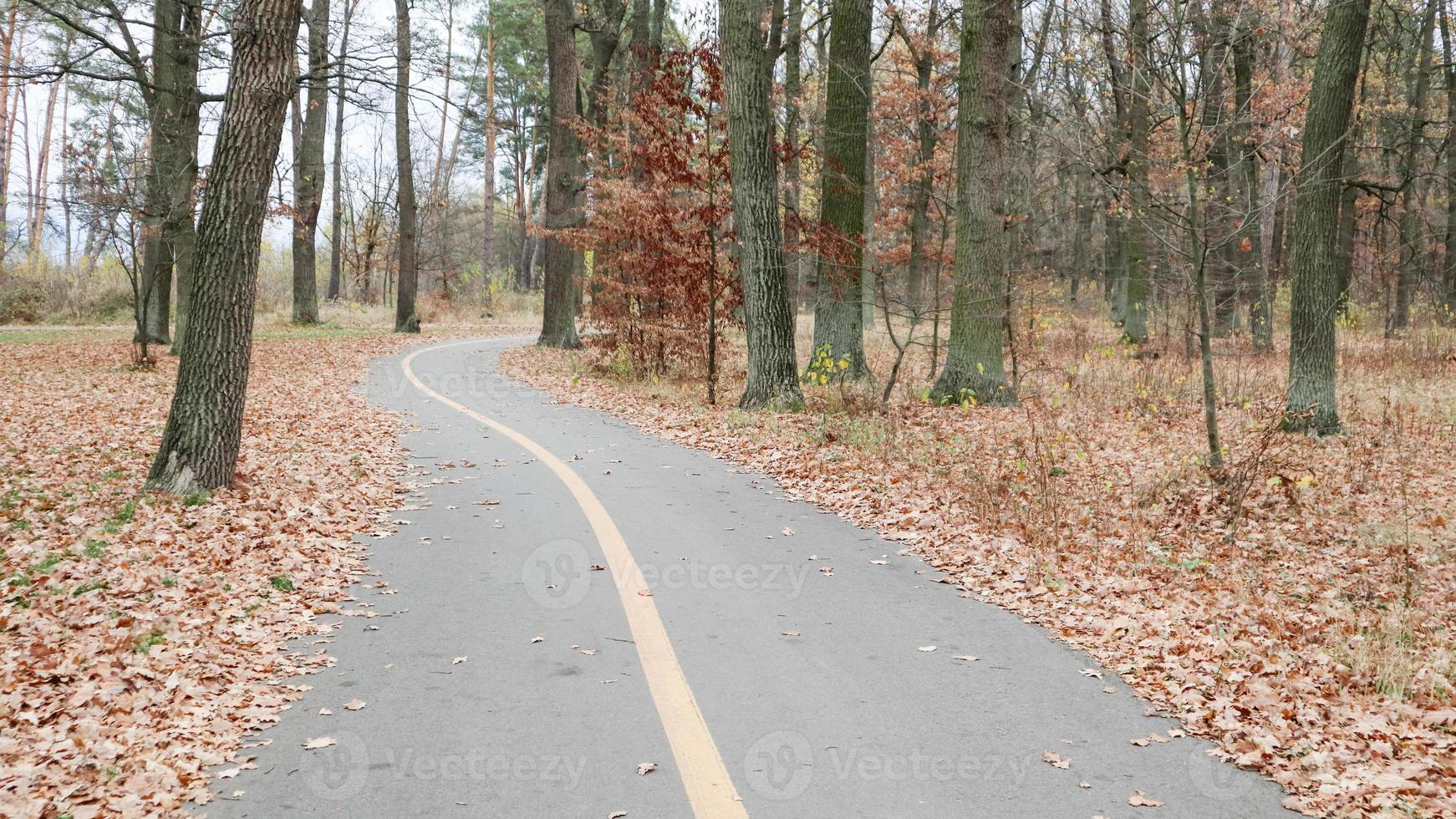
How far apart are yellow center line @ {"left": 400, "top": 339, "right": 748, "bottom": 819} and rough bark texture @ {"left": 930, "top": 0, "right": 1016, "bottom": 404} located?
23.7 ft

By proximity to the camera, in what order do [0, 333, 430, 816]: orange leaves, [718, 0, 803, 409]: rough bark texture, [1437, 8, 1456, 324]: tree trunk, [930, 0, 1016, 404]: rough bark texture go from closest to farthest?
[0, 333, 430, 816]: orange leaves, [718, 0, 803, 409]: rough bark texture, [930, 0, 1016, 404]: rough bark texture, [1437, 8, 1456, 324]: tree trunk

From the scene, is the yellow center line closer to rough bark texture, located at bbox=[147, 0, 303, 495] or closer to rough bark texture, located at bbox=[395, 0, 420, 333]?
rough bark texture, located at bbox=[147, 0, 303, 495]

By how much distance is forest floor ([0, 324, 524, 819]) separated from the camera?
384cm

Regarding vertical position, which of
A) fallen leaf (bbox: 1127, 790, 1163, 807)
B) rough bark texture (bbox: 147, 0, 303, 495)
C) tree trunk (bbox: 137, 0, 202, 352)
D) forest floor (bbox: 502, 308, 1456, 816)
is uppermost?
tree trunk (bbox: 137, 0, 202, 352)

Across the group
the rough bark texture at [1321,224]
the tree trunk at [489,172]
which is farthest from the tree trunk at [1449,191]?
the tree trunk at [489,172]

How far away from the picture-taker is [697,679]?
15.3 ft

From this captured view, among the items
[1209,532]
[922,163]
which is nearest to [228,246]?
[1209,532]

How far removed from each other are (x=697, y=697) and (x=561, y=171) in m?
22.0

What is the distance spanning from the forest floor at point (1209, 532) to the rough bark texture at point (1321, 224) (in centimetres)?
56

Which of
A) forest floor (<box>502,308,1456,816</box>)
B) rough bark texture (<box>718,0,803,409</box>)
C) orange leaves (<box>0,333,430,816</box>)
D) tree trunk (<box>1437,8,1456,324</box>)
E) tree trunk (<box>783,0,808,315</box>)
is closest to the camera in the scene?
orange leaves (<box>0,333,430,816</box>)

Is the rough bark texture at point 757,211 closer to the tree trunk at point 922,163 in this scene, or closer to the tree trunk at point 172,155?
the tree trunk at point 172,155

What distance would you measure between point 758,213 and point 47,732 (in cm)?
1066

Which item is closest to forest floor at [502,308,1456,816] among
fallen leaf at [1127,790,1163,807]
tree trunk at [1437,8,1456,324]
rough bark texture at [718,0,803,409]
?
fallen leaf at [1127,790,1163,807]

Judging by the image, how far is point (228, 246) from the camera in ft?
26.5
